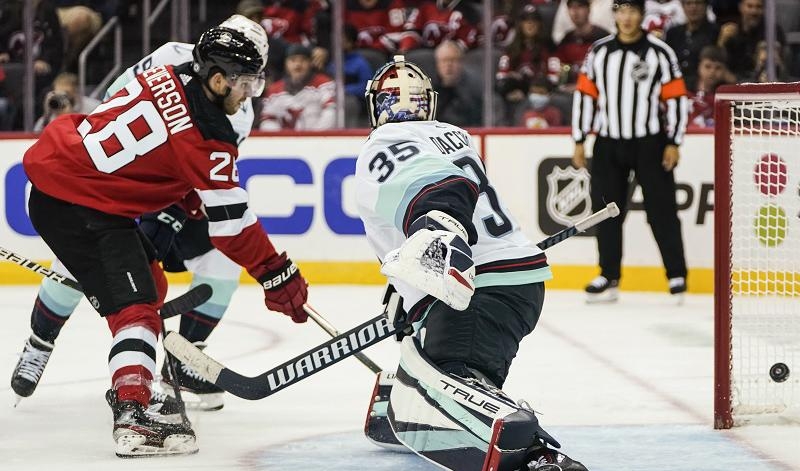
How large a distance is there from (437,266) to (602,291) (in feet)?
12.5

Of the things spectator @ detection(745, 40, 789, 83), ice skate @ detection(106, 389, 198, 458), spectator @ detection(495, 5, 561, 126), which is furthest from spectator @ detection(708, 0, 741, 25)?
ice skate @ detection(106, 389, 198, 458)

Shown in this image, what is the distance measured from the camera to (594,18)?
7.38 metres

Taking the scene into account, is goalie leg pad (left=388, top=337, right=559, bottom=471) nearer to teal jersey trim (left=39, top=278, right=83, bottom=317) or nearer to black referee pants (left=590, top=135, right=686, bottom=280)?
teal jersey trim (left=39, top=278, right=83, bottom=317)

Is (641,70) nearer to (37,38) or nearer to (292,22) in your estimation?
(292,22)

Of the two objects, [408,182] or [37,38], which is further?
[37,38]

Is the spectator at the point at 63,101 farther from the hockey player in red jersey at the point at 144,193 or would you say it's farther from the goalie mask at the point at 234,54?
the goalie mask at the point at 234,54

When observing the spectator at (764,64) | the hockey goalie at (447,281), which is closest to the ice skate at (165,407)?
the hockey goalie at (447,281)

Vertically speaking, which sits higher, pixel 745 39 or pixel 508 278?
pixel 745 39

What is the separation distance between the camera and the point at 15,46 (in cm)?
738

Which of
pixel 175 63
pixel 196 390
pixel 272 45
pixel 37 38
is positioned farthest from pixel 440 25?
pixel 196 390

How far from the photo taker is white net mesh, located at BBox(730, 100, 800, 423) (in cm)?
356

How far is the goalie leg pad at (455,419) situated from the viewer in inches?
99.0

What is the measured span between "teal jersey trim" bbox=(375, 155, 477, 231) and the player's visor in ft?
2.12

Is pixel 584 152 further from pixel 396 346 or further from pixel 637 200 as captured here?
pixel 396 346
